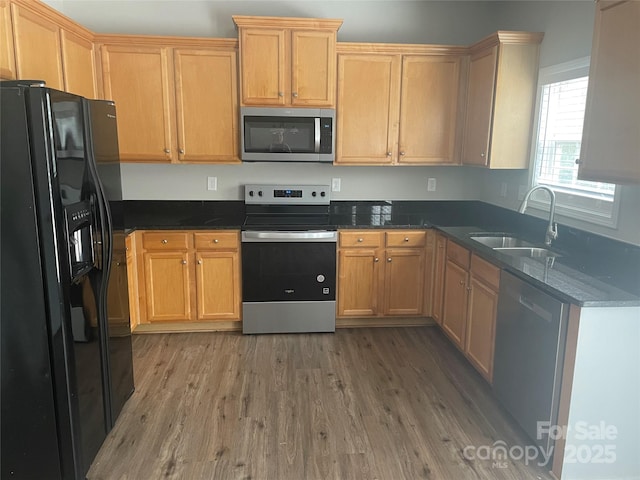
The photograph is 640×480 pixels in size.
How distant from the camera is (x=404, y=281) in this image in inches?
149

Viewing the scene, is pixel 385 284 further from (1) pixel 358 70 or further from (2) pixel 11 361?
(2) pixel 11 361

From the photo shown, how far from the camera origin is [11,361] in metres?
1.86

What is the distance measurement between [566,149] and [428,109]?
45.3 inches

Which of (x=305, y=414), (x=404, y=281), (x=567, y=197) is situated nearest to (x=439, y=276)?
(x=404, y=281)

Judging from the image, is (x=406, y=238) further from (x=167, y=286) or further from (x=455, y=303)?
(x=167, y=286)

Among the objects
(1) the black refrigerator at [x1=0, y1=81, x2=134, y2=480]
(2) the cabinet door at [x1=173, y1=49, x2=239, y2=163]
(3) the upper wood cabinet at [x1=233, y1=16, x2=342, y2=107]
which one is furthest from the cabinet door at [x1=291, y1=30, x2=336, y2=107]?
(1) the black refrigerator at [x1=0, y1=81, x2=134, y2=480]

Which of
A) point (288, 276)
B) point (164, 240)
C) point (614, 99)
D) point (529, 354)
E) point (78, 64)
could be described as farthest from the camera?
point (288, 276)

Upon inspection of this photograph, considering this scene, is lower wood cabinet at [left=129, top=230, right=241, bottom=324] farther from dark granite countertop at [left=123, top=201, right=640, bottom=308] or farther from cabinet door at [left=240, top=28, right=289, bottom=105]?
cabinet door at [left=240, top=28, right=289, bottom=105]

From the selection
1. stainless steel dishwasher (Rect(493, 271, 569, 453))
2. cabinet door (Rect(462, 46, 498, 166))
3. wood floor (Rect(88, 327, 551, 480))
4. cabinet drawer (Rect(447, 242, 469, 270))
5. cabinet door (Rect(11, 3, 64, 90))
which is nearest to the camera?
stainless steel dishwasher (Rect(493, 271, 569, 453))

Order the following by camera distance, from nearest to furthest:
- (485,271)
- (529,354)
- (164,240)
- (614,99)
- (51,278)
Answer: (51,278)
(614,99)
(529,354)
(485,271)
(164,240)

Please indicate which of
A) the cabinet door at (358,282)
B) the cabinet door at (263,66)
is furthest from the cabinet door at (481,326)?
the cabinet door at (263,66)

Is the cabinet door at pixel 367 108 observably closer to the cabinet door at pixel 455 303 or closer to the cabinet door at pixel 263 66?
the cabinet door at pixel 263 66

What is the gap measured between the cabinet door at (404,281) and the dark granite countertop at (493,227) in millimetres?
240

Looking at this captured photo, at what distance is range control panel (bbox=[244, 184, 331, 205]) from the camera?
4.02 metres
